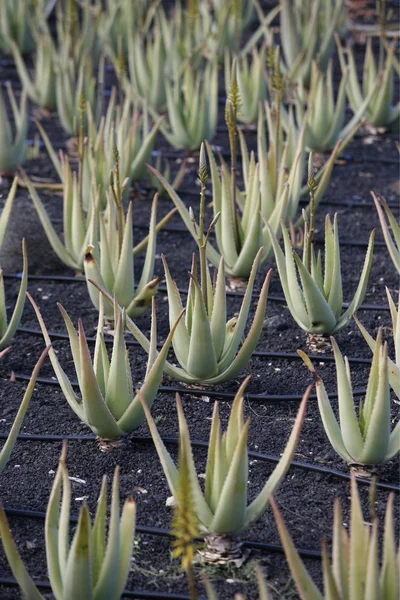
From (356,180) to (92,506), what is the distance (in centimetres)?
234

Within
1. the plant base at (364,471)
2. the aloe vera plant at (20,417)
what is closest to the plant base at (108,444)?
the aloe vera plant at (20,417)

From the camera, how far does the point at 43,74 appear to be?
4641 millimetres

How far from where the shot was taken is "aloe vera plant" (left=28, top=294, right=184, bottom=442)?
2.12 metres

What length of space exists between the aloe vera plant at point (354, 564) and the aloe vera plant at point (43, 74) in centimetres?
351

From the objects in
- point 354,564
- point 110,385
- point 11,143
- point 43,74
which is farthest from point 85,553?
point 43,74

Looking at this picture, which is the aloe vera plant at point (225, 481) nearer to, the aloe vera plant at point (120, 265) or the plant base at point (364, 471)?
the plant base at point (364, 471)

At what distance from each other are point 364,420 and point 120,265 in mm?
962

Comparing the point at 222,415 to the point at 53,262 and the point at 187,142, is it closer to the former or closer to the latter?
the point at 53,262

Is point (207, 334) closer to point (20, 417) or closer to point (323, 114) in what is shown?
point (20, 417)

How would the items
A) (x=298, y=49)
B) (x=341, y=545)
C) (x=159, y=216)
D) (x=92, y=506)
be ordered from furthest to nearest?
(x=298, y=49) < (x=159, y=216) < (x=92, y=506) < (x=341, y=545)

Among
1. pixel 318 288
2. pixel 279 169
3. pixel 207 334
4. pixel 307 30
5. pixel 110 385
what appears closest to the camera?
pixel 110 385

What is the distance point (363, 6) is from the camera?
19.9 feet

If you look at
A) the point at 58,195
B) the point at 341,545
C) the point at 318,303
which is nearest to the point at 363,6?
the point at 58,195

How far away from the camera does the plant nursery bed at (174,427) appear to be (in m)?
1.92
